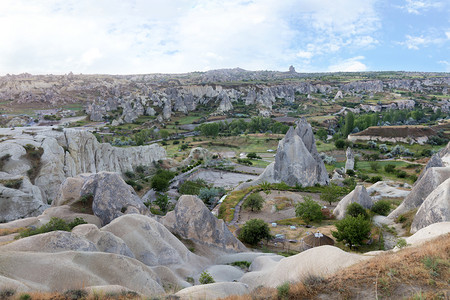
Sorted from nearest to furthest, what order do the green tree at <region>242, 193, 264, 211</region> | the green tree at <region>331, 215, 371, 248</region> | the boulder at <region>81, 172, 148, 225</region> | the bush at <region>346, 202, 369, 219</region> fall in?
the boulder at <region>81, 172, 148, 225</region>
the green tree at <region>331, 215, 371, 248</region>
the bush at <region>346, 202, 369, 219</region>
the green tree at <region>242, 193, 264, 211</region>

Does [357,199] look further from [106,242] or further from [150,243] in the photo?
[106,242]

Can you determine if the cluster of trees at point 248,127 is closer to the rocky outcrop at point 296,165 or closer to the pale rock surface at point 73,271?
the rocky outcrop at point 296,165

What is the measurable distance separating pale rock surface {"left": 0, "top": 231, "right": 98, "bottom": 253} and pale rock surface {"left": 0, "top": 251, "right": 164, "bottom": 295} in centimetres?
112

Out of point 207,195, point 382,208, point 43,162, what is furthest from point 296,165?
point 43,162

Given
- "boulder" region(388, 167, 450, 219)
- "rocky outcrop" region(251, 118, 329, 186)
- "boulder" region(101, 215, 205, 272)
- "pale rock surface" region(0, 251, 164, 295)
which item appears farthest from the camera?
"rocky outcrop" region(251, 118, 329, 186)

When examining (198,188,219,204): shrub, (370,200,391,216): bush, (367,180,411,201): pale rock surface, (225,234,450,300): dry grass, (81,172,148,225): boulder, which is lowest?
(198,188,219,204): shrub

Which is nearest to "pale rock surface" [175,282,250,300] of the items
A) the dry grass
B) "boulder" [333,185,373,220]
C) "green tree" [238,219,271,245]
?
the dry grass

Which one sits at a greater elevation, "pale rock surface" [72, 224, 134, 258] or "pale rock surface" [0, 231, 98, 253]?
"pale rock surface" [0, 231, 98, 253]

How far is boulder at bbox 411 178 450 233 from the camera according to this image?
A: 876 inches

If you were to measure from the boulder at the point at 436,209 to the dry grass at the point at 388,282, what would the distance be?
14144 mm

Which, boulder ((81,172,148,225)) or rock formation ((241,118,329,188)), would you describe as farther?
rock formation ((241,118,329,188))

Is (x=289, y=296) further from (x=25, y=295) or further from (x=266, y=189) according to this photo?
(x=266, y=189)

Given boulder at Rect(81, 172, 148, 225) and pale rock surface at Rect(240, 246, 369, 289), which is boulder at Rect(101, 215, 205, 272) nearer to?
pale rock surface at Rect(240, 246, 369, 289)

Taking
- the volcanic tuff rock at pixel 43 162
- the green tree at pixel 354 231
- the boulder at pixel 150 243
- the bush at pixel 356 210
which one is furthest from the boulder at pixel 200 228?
the bush at pixel 356 210
